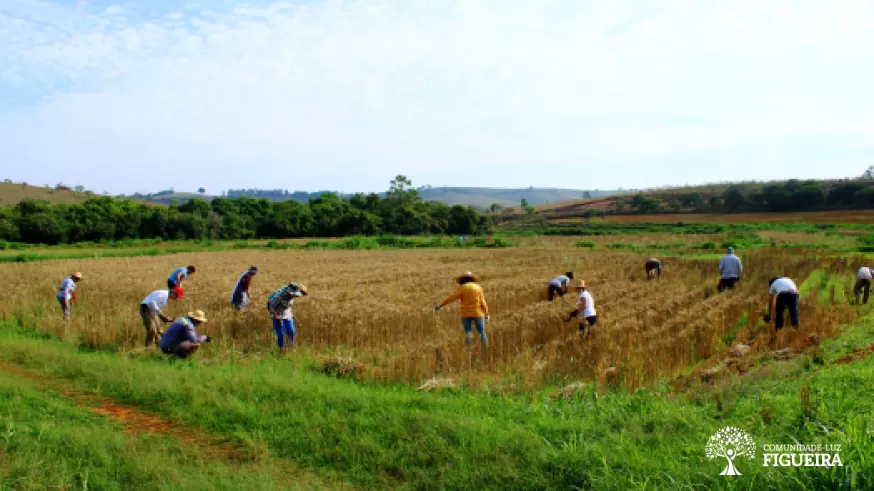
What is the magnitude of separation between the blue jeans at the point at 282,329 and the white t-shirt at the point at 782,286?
1072 cm

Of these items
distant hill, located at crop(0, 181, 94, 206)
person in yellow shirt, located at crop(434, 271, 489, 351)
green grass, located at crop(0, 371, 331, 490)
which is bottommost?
green grass, located at crop(0, 371, 331, 490)

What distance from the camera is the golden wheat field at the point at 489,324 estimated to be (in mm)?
9016

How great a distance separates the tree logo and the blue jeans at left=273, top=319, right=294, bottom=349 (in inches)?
324

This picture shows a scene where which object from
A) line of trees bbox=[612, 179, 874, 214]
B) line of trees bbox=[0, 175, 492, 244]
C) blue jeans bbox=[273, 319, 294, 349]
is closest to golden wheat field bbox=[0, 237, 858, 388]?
blue jeans bbox=[273, 319, 294, 349]

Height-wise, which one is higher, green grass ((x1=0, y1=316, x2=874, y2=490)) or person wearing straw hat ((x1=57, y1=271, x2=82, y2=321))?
person wearing straw hat ((x1=57, y1=271, x2=82, y2=321))

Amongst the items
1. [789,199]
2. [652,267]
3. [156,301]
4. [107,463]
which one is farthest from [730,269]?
[789,199]

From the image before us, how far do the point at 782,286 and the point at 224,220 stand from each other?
70.9m

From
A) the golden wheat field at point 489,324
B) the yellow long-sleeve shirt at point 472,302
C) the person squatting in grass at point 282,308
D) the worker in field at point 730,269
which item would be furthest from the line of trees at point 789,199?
the person squatting in grass at point 282,308

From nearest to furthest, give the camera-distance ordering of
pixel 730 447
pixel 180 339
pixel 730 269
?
pixel 730 447
pixel 180 339
pixel 730 269

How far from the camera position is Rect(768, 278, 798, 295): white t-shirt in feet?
38.6

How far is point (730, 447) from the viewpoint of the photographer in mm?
4969

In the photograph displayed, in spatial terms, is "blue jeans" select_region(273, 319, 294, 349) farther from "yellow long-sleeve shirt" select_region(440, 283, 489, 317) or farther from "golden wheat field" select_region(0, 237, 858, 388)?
"yellow long-sleeve shirt" select_region(440, 283, 489, 317)

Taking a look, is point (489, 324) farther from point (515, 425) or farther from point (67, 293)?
point (67, 293)

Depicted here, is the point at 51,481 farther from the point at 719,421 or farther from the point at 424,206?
the point at 424,206
